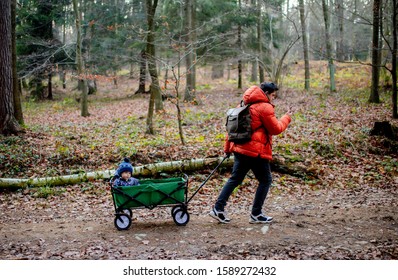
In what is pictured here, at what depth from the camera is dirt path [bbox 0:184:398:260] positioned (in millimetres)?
4914

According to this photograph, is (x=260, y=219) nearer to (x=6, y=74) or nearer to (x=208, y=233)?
(x=208, y=233)

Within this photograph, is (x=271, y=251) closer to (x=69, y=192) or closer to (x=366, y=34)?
(x=69, y=192)

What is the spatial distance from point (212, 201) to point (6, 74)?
858cm

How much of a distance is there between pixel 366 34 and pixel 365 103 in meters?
17.6

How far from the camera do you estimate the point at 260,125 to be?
554cm

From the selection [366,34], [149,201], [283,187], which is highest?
[366,34]

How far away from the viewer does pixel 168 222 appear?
625cm

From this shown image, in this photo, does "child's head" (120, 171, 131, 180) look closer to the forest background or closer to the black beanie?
the forest background

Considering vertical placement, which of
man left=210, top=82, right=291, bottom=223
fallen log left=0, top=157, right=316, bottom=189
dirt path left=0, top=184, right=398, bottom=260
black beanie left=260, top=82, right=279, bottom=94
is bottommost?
dirt path left=0, top=184, right=398, bottom=260

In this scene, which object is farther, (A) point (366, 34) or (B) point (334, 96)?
(A) point (366, 34)

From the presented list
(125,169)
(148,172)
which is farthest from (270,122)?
(148,172)

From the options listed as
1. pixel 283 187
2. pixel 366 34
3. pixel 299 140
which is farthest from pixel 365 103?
pixel 366 34

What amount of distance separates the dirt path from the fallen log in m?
0.87

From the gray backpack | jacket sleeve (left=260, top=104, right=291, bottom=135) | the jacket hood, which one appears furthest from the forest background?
the jacket hood
